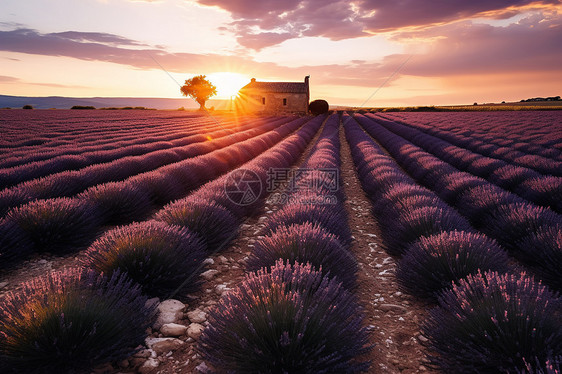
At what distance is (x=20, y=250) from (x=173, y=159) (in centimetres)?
583

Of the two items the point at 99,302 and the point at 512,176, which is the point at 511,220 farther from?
the point at 99,302

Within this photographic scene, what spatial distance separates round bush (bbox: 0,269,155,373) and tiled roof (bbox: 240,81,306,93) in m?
45.8

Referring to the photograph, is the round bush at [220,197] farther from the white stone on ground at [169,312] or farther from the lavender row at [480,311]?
the lavender row at [480,311]

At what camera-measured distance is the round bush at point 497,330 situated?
1.53 meters

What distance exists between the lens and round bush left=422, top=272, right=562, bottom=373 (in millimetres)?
1529

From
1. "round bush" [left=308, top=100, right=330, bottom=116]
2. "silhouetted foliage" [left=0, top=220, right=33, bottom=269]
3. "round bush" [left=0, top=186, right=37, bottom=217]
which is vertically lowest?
"silhouetted foliage" [left=0, top=220, right=33, bottom=269]

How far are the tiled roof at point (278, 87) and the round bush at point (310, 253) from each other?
45020 mm

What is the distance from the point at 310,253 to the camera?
2.50 metres

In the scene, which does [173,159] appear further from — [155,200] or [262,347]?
[262,347]

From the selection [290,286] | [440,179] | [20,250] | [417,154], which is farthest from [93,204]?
[417,154]

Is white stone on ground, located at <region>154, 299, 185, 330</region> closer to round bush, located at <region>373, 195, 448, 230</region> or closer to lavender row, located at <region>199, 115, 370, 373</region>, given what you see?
lavender row, located at <region>199, 115, 370, 373</region>


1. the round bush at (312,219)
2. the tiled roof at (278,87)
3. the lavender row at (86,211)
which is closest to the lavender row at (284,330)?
the round bush at (312,219)

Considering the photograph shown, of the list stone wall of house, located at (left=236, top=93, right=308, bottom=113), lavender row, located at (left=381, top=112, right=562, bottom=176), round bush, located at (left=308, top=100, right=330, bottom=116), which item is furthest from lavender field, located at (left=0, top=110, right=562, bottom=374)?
round bush, located at (left=308, top=100, right=330, bottom=116)

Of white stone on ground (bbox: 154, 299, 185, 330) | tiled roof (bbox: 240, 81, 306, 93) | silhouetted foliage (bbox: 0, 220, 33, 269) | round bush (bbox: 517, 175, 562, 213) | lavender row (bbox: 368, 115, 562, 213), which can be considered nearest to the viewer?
white stone on ground (bbox: 154, 299, 185, 330)
